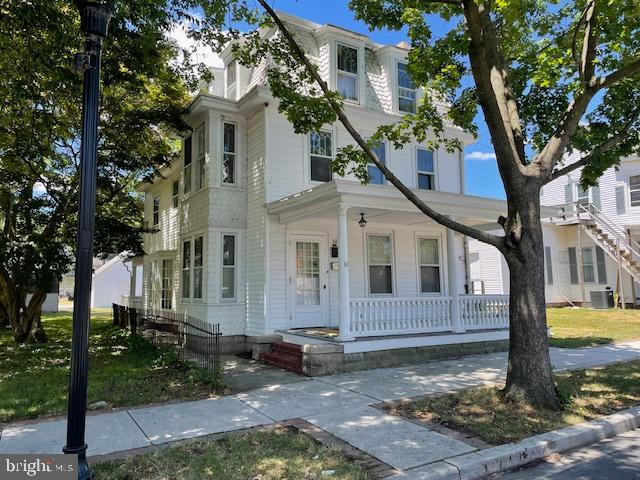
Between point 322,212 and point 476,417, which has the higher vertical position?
point 322,212

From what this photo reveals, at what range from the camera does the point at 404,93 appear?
1452 cm

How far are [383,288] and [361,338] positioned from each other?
11.0 ft

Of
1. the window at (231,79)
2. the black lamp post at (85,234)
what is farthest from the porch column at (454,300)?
the black lamp post at (85,234)

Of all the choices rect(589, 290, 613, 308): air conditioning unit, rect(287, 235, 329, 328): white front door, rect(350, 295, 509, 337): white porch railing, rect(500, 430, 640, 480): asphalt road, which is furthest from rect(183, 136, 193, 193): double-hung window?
rect(589, 290, 613, 308): air conditioning unit

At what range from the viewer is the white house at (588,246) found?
22.1 metres

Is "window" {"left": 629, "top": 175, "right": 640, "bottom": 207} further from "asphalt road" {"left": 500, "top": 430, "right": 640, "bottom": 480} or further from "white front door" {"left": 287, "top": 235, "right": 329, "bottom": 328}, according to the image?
"asphalt road" {"left": 500, "top": 430, "right": 640, "bottom": 480}

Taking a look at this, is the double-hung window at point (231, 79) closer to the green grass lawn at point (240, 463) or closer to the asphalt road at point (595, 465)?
the green grass lawn at point (240, 463)

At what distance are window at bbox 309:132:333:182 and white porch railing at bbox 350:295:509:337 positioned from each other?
4002mm

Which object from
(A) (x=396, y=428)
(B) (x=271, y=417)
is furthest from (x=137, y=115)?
(A) (x=396, y=428)

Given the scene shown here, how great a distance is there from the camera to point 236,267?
12008 mm

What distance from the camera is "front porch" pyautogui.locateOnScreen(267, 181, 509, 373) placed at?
9.70 metres

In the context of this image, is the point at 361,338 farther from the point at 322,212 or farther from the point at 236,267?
the point at 236,267

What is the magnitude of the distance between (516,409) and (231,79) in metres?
12.8

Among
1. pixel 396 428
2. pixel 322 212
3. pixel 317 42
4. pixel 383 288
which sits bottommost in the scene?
pixel 396 428
